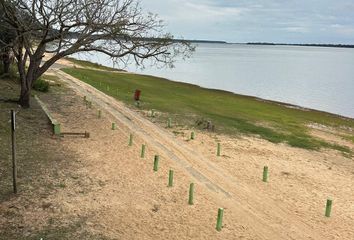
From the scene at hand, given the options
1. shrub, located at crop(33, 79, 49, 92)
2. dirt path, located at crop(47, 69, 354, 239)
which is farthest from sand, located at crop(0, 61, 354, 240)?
shrub, located at crop(33, 79, 49, 92)

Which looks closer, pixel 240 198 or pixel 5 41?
pixel 240 198

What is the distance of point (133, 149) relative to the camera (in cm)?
1881

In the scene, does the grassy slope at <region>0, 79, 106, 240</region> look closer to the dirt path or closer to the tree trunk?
the tree trunk

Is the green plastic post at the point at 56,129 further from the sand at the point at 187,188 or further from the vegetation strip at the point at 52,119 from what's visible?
the sand at the point at 187,188

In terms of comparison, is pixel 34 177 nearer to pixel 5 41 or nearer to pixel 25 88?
pixel 25 88

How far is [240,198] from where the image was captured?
14359mm

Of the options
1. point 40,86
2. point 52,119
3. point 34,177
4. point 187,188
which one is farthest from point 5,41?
point 187,188

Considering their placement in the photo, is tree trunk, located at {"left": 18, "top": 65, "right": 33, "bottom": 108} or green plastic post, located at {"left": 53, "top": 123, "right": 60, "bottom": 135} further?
tree trunk, located at {"left": 18, "top": 65, "right": 33, "bottom": 108}

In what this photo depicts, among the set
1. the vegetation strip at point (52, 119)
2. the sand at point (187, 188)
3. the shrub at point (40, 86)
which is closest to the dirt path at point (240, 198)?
the sand at point (187, 188)

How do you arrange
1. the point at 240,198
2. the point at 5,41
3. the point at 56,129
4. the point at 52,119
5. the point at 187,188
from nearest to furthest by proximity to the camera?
the point at 240,198 < the point at 187,188 < the point at 56,129 < the point at 52,119 < the point at 5,41

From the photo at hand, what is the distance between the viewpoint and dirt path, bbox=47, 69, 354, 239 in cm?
1220

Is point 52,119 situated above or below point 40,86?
below

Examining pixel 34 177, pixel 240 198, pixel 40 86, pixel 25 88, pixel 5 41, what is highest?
pixel 5 41

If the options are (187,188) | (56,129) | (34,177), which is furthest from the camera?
(56,129)
